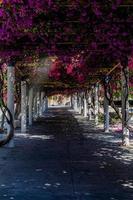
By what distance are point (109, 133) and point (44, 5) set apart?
59.0ft

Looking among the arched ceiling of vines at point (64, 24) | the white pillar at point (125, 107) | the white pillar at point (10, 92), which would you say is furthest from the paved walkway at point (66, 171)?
the arched ceiling of vines at point (64, 24)

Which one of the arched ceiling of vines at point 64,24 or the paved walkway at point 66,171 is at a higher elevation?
the arched ceiling of vines at point 64,24

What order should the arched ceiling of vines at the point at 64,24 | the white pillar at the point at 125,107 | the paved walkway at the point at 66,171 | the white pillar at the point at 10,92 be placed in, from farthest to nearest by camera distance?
the white pillar at the point at 125,107, the white pillar at the point at 10,92, the paved walkway at the point at 66,171, the arched ceiling of vines at the point at 64,24

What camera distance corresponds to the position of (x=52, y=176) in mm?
13078

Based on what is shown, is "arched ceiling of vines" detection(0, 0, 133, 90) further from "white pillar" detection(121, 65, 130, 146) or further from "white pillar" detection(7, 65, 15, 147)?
"white pillar" detection(121, 65, 130, 146)

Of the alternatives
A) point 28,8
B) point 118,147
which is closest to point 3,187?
point 28,8

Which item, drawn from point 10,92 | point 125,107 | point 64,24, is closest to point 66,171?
point 64,24

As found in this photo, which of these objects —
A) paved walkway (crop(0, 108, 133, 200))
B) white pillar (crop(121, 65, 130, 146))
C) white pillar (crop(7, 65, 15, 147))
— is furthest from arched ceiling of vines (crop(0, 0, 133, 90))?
white pillar (crop(121, 65, 130, 146))

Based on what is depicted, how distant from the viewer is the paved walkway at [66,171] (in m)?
10.9

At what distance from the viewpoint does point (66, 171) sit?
45.6 ft

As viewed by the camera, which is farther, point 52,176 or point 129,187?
point 52,176

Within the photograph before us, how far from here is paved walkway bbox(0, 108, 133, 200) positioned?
10.9 metres

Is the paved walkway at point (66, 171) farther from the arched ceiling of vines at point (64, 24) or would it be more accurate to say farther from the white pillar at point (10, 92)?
the arched ceiling of vines at point (64, 24)

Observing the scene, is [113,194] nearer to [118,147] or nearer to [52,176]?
[52,176]
